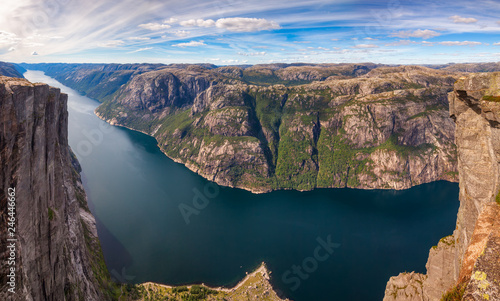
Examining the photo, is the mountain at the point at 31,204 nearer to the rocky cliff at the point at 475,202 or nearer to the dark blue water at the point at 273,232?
the rocky cliff at the point at 475,202

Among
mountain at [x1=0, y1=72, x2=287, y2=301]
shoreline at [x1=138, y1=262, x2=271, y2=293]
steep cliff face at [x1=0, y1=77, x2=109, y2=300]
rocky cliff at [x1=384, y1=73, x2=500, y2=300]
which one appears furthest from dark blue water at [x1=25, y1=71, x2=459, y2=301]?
rocky cliff at [x1=384, y1=73, x2=500, y2=300]

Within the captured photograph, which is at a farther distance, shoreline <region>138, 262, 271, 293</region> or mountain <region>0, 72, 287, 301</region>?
shoreline <region>138, 262, 271, 293</region>

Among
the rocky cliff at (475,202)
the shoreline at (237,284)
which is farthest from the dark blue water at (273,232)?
the rocky cliff at (475,202)

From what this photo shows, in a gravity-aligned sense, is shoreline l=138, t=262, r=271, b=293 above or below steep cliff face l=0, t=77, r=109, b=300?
below

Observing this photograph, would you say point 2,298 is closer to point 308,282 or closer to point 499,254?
point 499,254

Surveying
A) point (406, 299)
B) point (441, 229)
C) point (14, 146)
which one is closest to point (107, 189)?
point (14, 146)

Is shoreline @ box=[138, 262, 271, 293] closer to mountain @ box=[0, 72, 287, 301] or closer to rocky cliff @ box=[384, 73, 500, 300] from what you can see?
mountain @ box=[0, 72, 287, 301]

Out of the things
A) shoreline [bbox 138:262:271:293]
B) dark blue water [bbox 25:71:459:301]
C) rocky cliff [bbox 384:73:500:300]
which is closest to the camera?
rocky cliff [bbox 384:73:500:300]
